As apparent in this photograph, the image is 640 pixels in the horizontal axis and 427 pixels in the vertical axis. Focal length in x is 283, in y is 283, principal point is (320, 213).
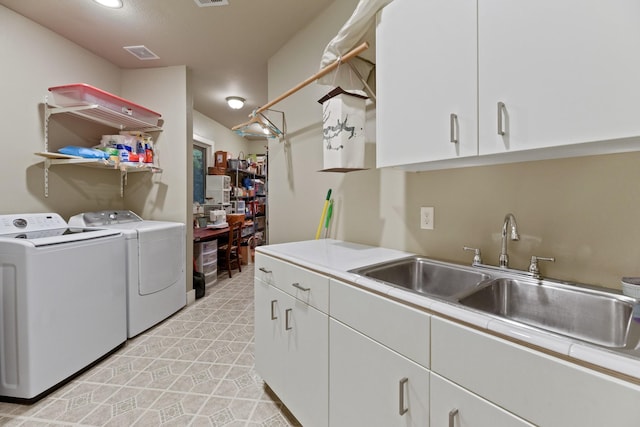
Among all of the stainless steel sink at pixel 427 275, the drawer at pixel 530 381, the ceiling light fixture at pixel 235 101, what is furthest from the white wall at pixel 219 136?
the drawer at pixel 530 381

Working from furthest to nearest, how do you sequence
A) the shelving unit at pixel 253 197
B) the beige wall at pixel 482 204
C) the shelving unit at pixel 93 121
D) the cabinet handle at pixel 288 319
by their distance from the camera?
the shelving unit at pixel 253 197, the shelving unit at pixel 93 121, the cabinet handle at pixel 288 319, the beige wall at pixel 482 204

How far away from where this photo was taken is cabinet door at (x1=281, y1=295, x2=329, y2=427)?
121 centimetres

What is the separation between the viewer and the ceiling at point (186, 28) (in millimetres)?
2133

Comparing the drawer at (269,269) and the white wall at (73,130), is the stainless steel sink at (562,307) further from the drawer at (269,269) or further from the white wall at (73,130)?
the white wall at (73,130)

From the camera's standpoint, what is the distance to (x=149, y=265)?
2.54 m

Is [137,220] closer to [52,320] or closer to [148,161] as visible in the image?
[148,161]

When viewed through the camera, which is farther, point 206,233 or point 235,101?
point 235,101

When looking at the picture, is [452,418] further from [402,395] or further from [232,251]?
[232,251]

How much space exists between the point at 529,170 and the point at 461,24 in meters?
0.60

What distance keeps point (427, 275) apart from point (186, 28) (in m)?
2.72

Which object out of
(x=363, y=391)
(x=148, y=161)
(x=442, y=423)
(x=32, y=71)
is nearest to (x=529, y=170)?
(x=442, y=423)

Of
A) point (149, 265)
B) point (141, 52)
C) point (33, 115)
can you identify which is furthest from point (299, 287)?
point (141, 52)

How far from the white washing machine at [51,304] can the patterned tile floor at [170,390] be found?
14 centimetres

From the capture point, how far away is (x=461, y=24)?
3.18 feet
